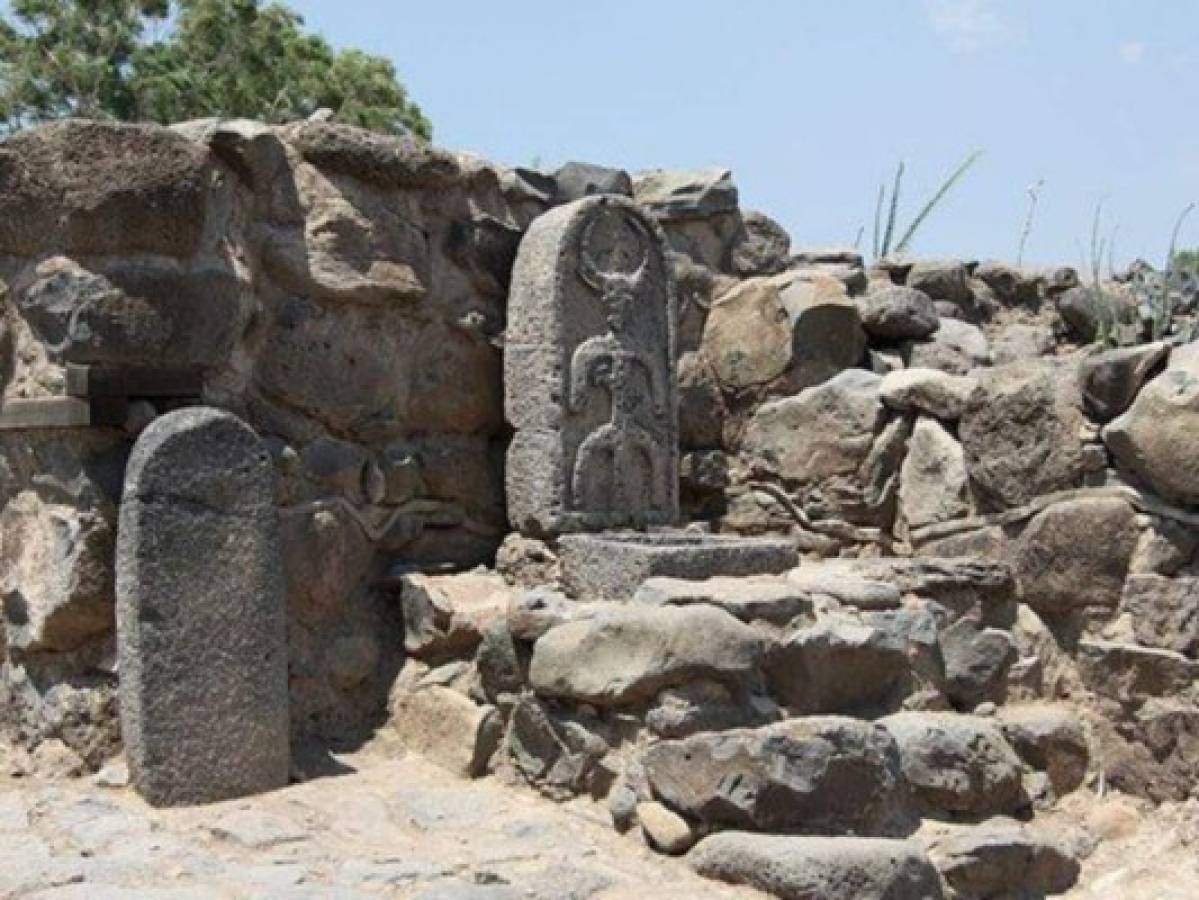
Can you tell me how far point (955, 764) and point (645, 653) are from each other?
0.99 meters

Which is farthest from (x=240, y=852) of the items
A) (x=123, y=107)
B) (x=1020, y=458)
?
(x=123, y=107)

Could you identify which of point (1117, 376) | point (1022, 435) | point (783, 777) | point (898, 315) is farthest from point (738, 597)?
point (898, 315)

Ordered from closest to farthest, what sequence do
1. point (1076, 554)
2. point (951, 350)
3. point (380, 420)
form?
1. point (1076, 554)
2. point (380, 420)
3. point (951, 350)

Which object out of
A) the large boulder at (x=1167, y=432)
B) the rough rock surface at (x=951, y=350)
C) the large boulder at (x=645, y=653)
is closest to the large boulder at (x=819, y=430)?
the rough rock surface at (x=951, y=350)

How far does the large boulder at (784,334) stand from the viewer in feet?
20.2

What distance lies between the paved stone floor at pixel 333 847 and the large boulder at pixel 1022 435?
195 centimetres

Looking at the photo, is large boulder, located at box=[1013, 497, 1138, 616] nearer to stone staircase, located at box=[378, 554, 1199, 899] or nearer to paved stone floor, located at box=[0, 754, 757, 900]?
stone staircase, located at box=[378, 554, 1199, 899]

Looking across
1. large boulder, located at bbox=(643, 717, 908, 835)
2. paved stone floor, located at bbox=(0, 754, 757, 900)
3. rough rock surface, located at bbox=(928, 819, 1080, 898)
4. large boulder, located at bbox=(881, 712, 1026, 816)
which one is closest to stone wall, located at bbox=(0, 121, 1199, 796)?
paved stone floor, located at bbox=(0, 754, 757, 900)

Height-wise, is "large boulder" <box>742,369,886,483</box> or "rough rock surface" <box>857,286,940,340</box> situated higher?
"rough rock surface" <box>857,286,940,340</box>

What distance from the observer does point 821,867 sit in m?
3.31

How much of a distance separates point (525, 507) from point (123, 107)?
465 inches

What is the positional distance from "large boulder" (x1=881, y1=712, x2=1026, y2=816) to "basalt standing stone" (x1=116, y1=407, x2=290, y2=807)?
1749 mm

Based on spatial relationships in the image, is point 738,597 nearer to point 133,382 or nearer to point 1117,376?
point 1117,376

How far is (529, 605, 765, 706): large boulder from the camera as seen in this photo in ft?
12.8
